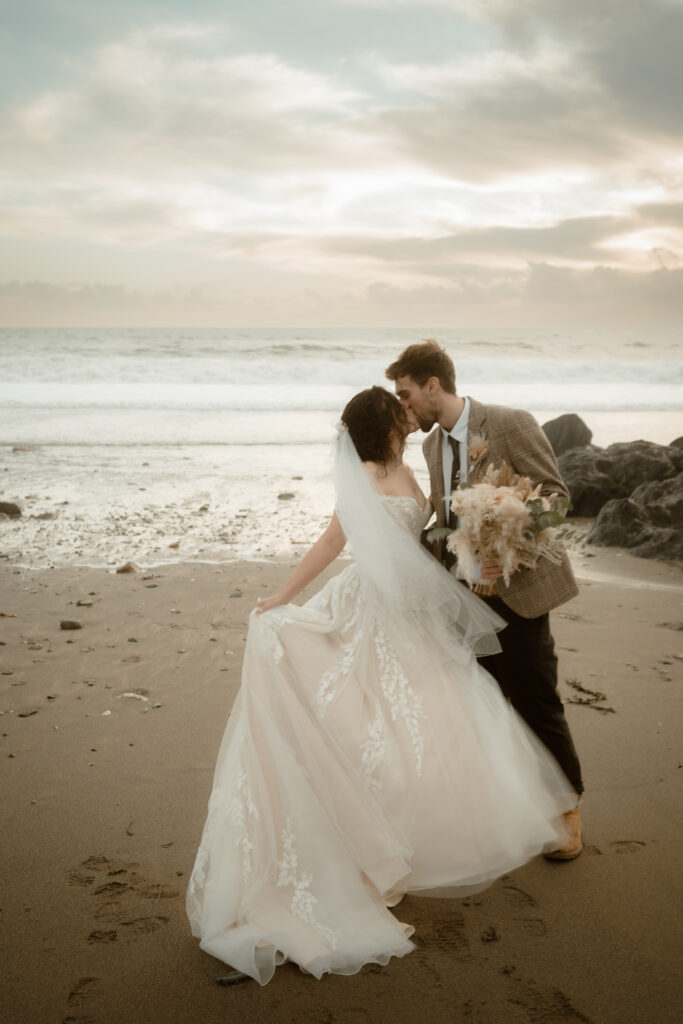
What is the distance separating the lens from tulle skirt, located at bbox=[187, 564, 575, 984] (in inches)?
121

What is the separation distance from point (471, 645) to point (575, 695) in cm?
218

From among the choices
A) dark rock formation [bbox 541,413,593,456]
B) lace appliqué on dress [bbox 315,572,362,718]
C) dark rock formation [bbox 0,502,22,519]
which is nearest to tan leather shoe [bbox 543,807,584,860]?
lace appliqué on dress [bbox 315,572,362,718]

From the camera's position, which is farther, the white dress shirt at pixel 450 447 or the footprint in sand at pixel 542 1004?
the white dress shirt at pixel 450 447

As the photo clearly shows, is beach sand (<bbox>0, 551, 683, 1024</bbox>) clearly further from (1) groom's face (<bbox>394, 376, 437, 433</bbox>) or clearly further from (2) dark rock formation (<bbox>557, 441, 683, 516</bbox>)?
(2) dark rock formation (<bbox>557, 441, 683, 516</bbox>)

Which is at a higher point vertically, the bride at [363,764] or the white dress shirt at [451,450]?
the white dress shirt at [451,450]

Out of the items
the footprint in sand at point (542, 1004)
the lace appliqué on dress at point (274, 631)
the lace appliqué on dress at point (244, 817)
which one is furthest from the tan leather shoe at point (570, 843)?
the lace appliqué on dress at point (274, 631)

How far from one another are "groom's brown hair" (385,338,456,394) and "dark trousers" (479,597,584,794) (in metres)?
1.09

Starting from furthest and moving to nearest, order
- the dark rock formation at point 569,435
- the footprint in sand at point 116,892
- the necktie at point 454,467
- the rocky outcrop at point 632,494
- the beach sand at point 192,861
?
the dark rock formation at point 569,435, the rocky outcrop at point 632,494, the necktie at point 454,467, the footprint in sand at point 116,892, the beach sand at point 192,861

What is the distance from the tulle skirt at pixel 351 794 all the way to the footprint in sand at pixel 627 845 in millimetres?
544

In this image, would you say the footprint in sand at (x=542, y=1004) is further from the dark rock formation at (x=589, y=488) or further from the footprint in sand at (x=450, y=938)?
the dark rock formation at (x=589, y=488)

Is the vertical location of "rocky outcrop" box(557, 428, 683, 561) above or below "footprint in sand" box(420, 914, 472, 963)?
above

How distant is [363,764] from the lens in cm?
323

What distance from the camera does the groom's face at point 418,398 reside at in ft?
12.6

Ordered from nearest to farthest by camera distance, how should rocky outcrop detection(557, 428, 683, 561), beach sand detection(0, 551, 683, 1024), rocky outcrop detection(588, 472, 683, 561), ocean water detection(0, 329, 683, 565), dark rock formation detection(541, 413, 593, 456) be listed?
beach sand detection(0, 551, 683, 1024) < rocky outcrop detection(588, 472, 683, 561) < rocky outcrop detection(557, 428, 683, 561) < ocean water detection(0, 329, 683, 565) < dark rock formation detection(541, 413, 593, 456)
